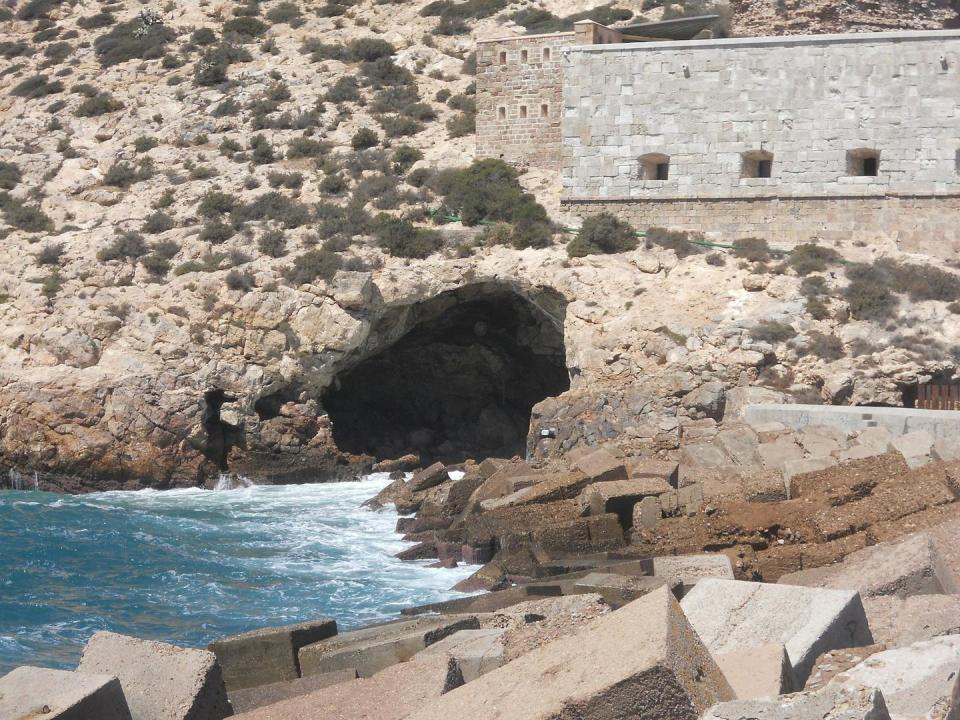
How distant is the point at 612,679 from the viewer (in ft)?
21.6

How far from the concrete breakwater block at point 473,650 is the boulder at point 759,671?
184 cm

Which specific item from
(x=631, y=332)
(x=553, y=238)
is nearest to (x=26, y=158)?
(x=553, y=238)

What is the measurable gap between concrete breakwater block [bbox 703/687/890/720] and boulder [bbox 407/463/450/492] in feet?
55.2

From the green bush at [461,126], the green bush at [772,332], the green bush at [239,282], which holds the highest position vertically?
the green bush at [461,126]

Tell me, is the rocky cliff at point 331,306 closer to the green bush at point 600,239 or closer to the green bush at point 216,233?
the green bush at point 216,233

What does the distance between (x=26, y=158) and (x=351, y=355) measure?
13852 millimetres

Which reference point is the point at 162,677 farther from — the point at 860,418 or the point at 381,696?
the point at 860,418

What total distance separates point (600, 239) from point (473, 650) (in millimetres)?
20315

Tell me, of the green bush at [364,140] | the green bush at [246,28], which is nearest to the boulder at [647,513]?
the green bush at [364,140]

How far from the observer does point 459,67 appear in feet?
125

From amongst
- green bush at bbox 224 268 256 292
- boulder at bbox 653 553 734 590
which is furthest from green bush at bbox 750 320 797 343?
boulder at bbox 653 553 734 590

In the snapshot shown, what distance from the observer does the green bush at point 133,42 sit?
135 ft

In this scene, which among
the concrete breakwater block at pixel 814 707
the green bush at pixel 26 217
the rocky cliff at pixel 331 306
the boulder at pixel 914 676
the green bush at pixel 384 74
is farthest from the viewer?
the green bush at pixel 384 74

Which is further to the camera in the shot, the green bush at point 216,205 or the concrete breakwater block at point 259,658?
the green bush at point 216,205
